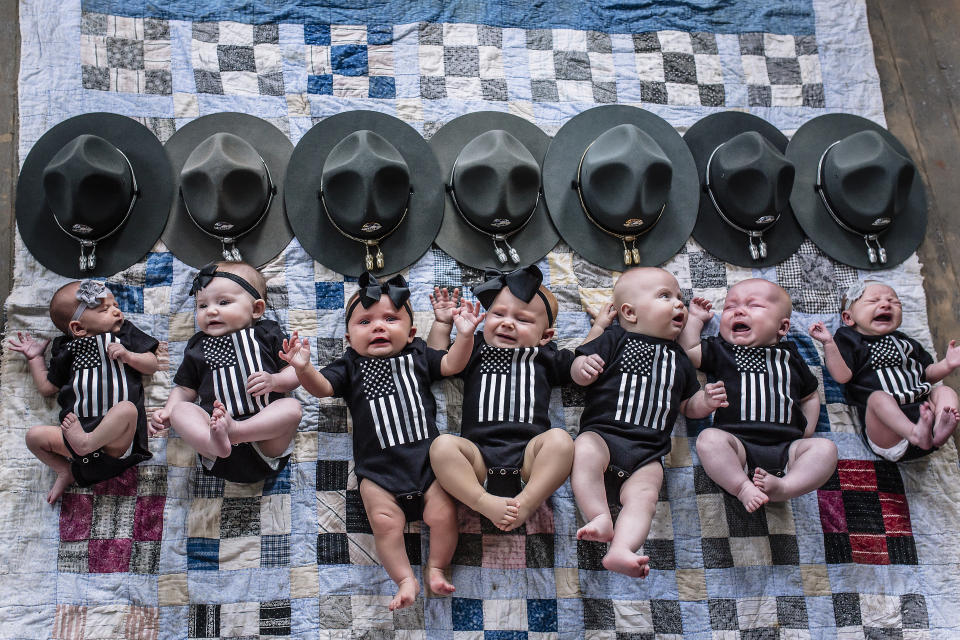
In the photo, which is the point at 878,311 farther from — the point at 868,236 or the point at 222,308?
the point at 222,308

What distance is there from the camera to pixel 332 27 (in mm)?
2762

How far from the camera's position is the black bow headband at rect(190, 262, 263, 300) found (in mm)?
2342

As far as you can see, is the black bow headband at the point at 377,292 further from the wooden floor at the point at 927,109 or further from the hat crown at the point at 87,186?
the wooden floor at the point at 927,109

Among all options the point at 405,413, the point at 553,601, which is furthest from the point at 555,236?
the point at 553,601

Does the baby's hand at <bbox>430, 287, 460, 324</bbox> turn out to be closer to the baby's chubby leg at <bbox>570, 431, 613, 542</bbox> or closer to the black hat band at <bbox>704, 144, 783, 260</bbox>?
the baby's chubby leg at <bbox>570, 431, 613, 542</bbox>

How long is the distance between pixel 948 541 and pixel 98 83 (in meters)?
3.07

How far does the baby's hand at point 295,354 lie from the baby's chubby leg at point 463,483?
0.42 meters

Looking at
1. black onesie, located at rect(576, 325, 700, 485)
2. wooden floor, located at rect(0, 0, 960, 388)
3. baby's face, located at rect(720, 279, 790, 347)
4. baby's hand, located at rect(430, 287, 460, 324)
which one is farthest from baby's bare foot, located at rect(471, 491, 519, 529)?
wooden floor, located at rect(0, 0, 960, 388)

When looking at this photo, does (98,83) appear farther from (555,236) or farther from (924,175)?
(924,175)

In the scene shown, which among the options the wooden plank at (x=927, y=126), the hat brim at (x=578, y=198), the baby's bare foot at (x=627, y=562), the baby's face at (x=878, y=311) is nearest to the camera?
the baby's bare foot at (x=627, y=562)

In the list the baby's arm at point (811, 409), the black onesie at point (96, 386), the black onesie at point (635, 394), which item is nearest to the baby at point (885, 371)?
the baby's arm at point (811, 409)

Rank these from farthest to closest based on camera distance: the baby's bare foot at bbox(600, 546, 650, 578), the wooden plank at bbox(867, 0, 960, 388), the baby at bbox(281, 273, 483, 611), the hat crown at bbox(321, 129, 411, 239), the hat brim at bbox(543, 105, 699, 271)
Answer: the wooden plank at bbox(867, 0, 960, 388), the hat brim at bbox(543, 105, 699, 271), the hat crown at bbox(321, 129, 411, 239), the baby at bbox(281, 273, 483, 611), the baby's bare foot at bbox(600, 546, 650, 578)

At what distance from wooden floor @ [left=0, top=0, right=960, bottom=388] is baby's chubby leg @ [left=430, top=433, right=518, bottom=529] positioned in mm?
1583

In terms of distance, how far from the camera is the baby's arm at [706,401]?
2287 millimetres
